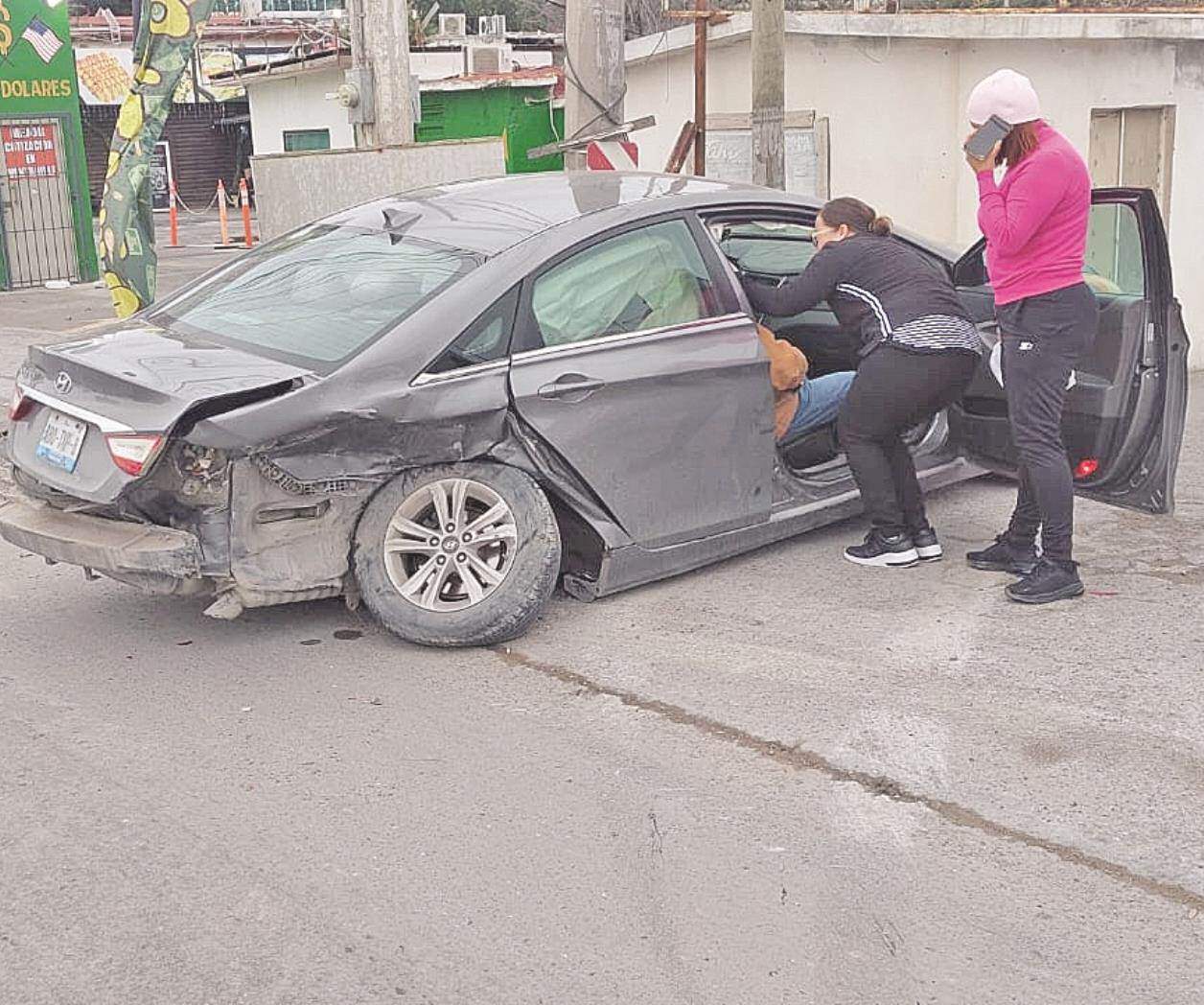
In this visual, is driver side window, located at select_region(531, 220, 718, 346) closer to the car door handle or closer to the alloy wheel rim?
the car door handle

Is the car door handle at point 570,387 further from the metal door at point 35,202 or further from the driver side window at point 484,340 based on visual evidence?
the metal door at point 35,202

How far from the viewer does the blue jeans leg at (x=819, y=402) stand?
20.0 feet

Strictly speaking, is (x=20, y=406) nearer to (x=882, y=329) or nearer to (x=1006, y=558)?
(x=882, y=329)

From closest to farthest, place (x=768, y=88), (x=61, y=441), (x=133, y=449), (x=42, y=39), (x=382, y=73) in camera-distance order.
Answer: (x=133, y=449), (x=61, y=441), (x=768, y=88), (x=382, y=73), (x=42, y=39)

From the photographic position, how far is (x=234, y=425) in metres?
4.61

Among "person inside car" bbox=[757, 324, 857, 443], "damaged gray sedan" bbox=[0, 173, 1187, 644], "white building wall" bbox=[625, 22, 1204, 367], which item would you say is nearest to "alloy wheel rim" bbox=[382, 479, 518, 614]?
"damaged gray sedan" bbox=[0, 173, 1187, 644]

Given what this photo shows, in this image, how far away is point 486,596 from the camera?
511cm

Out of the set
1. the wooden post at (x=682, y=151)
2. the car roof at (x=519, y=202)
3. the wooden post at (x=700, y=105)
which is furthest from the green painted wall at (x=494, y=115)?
the car roof at (x=519, y=202)

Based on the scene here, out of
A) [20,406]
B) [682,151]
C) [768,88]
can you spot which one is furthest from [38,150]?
[20,406]

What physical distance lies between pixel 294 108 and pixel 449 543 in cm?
2137

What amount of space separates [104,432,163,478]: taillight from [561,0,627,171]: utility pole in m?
3.89

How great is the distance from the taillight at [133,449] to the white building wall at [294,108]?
18.7 meters

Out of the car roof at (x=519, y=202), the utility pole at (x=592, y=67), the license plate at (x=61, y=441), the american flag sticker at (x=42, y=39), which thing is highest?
the american flag sticker at (x=42, y=39)

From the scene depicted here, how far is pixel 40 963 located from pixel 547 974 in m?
1.09
